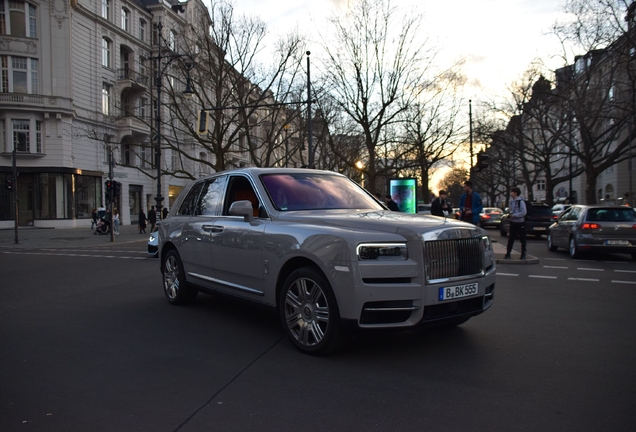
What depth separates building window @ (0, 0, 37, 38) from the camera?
108 ft

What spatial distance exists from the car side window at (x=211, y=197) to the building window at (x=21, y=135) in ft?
107

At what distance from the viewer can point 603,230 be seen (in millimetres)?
13609

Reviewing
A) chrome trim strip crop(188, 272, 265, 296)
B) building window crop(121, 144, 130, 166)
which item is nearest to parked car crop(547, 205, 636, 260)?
chrome trim strip crop(188, 272, 265, 296)

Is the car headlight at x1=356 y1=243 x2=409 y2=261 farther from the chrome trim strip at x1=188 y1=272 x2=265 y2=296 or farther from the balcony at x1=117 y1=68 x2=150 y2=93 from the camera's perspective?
the balcony at x1=117 y1=68 x2=150 y2=93

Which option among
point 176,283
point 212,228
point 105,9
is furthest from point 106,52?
point 212,228

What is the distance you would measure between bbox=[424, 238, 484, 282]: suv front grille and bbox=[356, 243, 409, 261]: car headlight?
209 mm

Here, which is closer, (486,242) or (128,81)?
(486,242)

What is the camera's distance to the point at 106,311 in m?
6.75

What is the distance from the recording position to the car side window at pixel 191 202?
6949 millimetres

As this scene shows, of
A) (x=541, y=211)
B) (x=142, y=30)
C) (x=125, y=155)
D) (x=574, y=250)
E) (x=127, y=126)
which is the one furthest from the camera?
(x=142, y=30)

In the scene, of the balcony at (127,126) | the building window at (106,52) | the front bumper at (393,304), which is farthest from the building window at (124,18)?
the front bumper at (393,304)

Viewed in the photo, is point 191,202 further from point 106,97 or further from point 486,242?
point 106,97

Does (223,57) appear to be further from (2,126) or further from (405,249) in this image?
(405,249)

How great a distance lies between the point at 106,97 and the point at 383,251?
40486 millimetres
